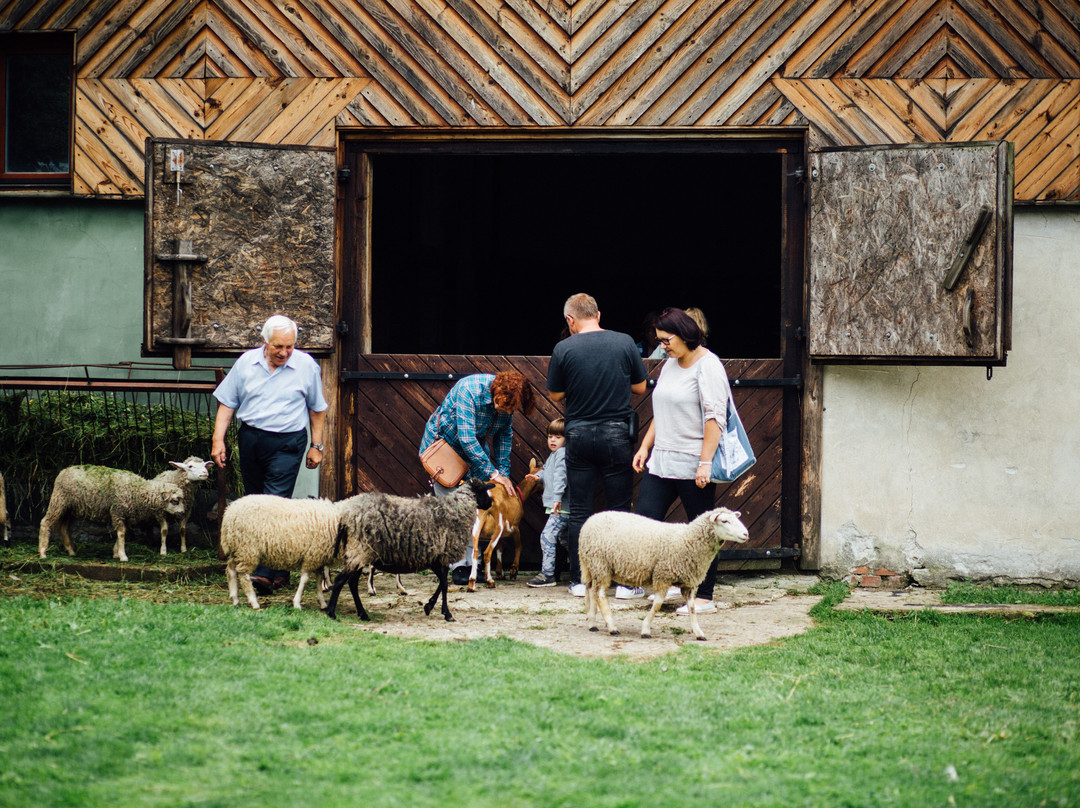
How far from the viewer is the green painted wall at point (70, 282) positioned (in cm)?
Result: 859

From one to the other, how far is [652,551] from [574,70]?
13.0 feet

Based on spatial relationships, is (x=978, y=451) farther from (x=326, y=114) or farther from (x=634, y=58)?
(x=326, y=114)

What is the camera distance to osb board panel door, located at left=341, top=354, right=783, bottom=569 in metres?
8.33

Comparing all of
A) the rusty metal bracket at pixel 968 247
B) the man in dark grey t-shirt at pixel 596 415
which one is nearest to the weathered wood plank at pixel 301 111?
the man in dark grey t-shirt at pixel 596 415

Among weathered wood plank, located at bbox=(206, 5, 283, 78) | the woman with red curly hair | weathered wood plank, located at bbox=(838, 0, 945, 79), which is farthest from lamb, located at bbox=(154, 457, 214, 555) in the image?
weathered wood plank, located at bbox=(838, 0, 945, 79)

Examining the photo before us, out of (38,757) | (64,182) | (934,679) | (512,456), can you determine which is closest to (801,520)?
(512,456)

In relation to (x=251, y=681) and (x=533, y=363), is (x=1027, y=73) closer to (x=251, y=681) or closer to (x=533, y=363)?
(x=533, y=363)

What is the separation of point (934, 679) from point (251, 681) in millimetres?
3302

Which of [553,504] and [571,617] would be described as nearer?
[571,617]

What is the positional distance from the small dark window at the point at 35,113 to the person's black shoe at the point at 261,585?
3.98 metres

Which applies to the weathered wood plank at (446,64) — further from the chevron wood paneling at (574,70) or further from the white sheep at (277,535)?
the white sheep at (277,535)

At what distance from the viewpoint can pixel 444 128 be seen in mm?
8234

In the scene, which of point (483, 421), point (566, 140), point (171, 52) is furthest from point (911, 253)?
point (171, 52)

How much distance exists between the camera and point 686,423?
271 inches
